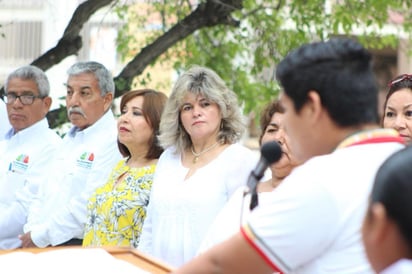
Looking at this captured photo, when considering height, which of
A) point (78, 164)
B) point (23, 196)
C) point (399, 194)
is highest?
point (399, 194)

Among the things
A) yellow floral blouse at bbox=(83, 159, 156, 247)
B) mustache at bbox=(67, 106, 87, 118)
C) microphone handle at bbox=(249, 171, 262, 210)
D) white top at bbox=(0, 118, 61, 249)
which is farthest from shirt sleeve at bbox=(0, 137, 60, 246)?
microphone handle at bbox=(249, 171, 262, 210)

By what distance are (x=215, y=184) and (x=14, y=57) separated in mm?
14808

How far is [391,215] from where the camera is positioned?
1.87m

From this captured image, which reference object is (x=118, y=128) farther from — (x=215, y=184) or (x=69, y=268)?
(x=69, y=268)

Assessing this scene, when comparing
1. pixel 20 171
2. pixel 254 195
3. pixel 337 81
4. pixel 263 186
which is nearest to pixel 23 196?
pixel 20 171

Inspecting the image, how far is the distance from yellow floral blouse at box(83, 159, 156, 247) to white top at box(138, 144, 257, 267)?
31 centimetres

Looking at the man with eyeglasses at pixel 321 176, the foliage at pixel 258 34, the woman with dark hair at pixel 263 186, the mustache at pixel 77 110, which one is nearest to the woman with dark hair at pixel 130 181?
the mustache at pixel 77 110

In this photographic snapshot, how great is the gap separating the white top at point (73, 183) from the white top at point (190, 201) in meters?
0.93

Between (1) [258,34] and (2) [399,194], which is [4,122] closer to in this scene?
(1) [258,34]

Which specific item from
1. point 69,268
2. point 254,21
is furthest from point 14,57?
point 69,268

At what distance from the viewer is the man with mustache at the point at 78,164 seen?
18.8ft

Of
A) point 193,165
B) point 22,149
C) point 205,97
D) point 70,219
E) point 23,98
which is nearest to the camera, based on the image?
point 193,165

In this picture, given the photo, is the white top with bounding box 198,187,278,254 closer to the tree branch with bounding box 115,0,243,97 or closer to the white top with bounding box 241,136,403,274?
the white top with bounding box 241,136,403,274

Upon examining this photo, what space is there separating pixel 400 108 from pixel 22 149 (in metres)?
2.80
